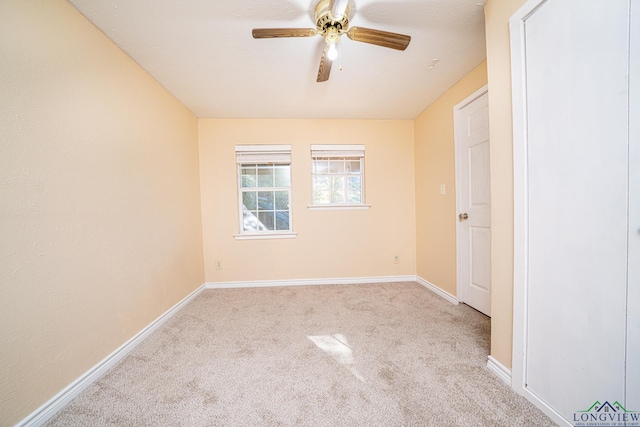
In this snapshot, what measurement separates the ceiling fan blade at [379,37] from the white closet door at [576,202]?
2.04ft

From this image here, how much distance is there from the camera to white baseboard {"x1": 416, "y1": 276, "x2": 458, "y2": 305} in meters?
2.29

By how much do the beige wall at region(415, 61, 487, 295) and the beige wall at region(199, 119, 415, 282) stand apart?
0.17m

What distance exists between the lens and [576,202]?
2.97 ft

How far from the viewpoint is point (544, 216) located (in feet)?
Result: 3.36

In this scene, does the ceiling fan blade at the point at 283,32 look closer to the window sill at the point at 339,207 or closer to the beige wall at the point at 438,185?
the beige wall at the point at 438,185

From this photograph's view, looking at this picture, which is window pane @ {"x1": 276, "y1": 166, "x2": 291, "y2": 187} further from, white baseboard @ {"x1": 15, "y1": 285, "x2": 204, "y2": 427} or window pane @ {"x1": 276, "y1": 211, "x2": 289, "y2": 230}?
white baseboard @ {"x1": 15, "y1": 285, "x2": 204, "y2": 427}

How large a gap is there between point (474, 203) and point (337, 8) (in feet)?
6.47

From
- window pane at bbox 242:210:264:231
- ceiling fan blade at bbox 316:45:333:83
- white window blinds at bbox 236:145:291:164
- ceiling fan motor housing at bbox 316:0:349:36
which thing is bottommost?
window pane at bbox 242:210:264:231

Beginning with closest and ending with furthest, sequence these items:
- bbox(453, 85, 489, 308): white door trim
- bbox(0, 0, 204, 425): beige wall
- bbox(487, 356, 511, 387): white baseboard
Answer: bbox(0, 0, 204, 425): beige wall → bbox(487, 356, 511, 387): white baseboard → bbox(453, 85, 489, 308): white door trim

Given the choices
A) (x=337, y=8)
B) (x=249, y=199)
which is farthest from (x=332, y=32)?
(x=249, y=199)

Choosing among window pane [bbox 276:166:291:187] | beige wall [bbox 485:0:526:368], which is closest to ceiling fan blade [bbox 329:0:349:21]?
beige wall [bbox 485:0:526:368]

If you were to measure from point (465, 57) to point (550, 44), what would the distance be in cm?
100

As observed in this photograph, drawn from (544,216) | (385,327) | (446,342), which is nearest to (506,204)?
(544,216)

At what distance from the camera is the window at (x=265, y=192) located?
9.59 ft
